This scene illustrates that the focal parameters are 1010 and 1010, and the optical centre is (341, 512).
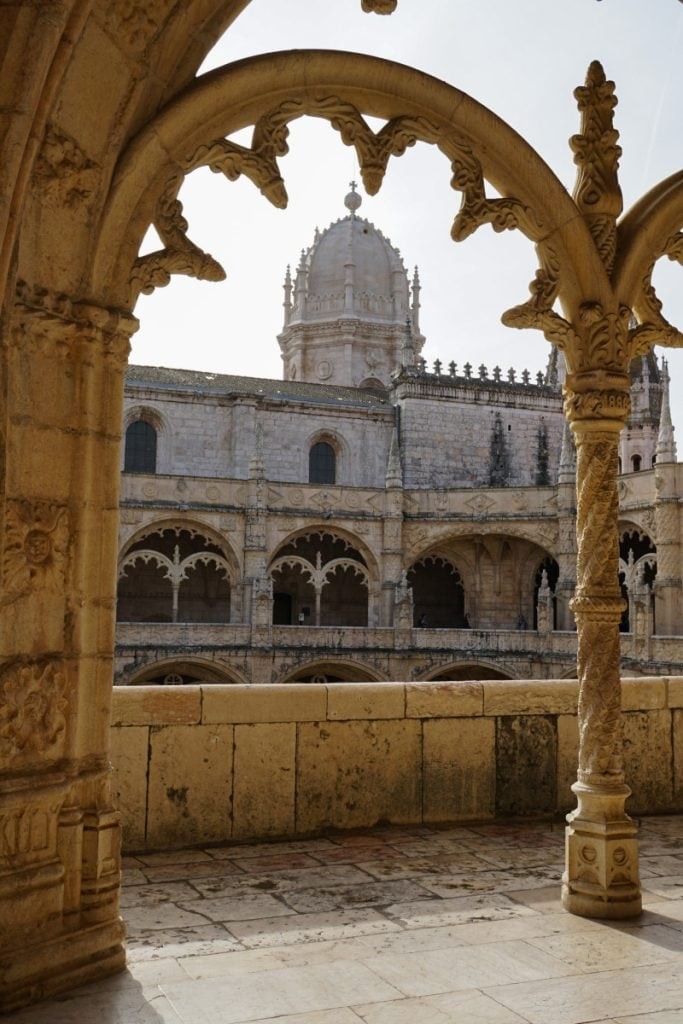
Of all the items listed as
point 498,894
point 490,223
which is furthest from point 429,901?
point 490,223

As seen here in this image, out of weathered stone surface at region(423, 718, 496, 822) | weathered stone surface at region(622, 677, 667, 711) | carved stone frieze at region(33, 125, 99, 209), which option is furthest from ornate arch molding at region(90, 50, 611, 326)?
weathered stone surface at region(622, 677, 667, 711)

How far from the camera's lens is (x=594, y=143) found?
4184 mm

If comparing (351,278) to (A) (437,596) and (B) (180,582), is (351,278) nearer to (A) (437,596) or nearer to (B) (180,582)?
(A) (437,596)

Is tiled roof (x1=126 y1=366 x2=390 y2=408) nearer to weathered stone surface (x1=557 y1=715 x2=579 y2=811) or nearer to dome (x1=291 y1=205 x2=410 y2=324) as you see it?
dome (x1=291 y1=205 x2=410 y2=324)

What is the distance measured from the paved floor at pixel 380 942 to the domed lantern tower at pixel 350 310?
34217 millimetres

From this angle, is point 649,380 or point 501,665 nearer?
point 501,665

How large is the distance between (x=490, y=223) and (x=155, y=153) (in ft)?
4.51

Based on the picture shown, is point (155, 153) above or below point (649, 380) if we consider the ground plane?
below

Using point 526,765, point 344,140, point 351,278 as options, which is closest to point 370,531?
point 351,278

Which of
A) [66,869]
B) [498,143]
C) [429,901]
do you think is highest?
[498,143]

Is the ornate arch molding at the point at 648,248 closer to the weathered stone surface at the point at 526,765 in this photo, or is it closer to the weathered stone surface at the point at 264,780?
the weathered stone surface at the point at 526,765

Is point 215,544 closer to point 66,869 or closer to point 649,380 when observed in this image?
point 649,380

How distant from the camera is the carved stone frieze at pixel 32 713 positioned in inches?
115

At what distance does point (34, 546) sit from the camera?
9.93 ft
